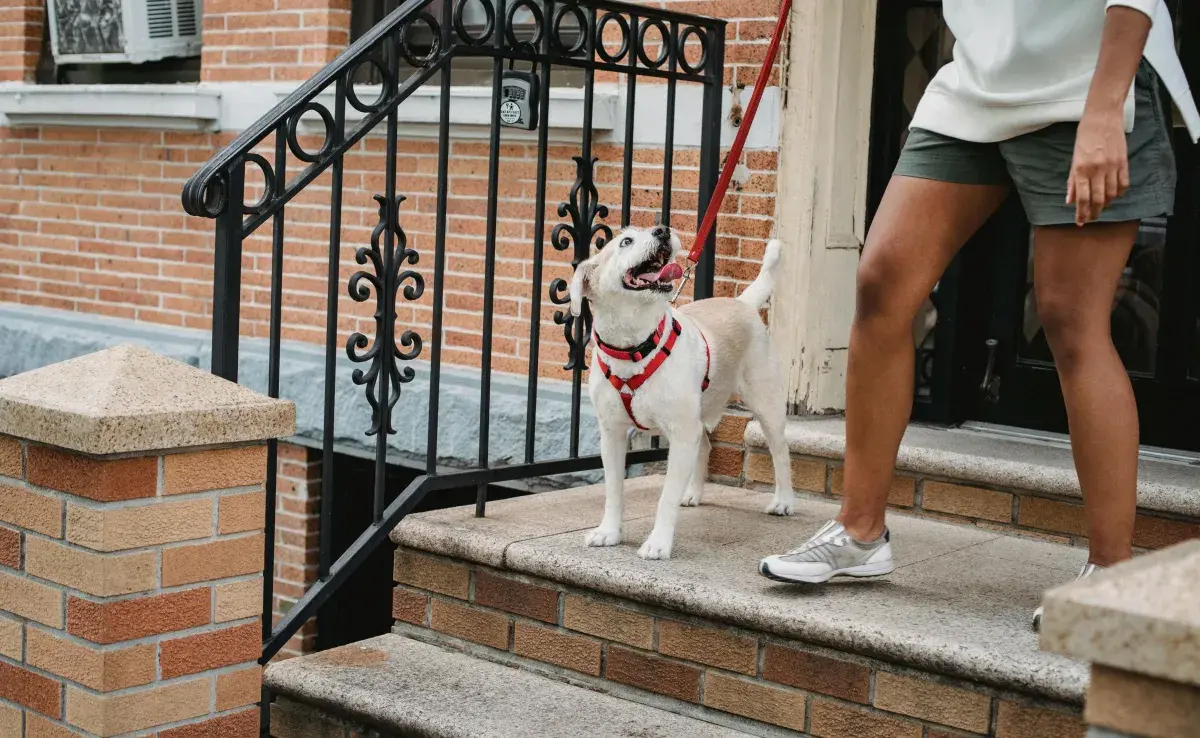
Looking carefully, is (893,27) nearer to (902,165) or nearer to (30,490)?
(902,165)

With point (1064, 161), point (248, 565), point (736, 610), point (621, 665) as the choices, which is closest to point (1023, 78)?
point (1064, 161)

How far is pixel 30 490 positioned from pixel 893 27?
10.1 ft

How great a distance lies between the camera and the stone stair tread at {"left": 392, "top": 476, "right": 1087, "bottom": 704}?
2.84 meters

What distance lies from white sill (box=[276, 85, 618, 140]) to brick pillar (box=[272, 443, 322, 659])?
4.66 feet

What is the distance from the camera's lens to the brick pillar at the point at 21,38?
288 inches

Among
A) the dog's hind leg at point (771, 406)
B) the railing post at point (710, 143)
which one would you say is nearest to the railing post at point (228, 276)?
the dog's hind leg at point (771, 406)

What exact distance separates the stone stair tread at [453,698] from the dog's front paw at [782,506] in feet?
3.04

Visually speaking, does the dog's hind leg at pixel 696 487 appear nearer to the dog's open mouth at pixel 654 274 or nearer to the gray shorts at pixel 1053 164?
the dog's open mouth at pixel 654 274

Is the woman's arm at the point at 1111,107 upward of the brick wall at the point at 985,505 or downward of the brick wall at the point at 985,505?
upward

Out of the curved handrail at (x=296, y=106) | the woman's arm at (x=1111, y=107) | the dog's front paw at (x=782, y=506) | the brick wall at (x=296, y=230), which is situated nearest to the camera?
the woman's arm at (x=1111, y=107)

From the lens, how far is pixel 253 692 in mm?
3207

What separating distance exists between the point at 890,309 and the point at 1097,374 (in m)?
0.48

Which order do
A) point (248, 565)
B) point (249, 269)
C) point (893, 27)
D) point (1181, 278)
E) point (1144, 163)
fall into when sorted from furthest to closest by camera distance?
point (249, 269) → point (893, 27) → point (1181, 278) → point (248, 565) → point (1144, 163)

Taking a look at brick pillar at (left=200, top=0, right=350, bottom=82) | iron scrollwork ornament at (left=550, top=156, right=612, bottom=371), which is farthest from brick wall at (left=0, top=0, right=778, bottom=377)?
iron scrollwork ornament at (left=550, top=156, right=612, bottom=371)
